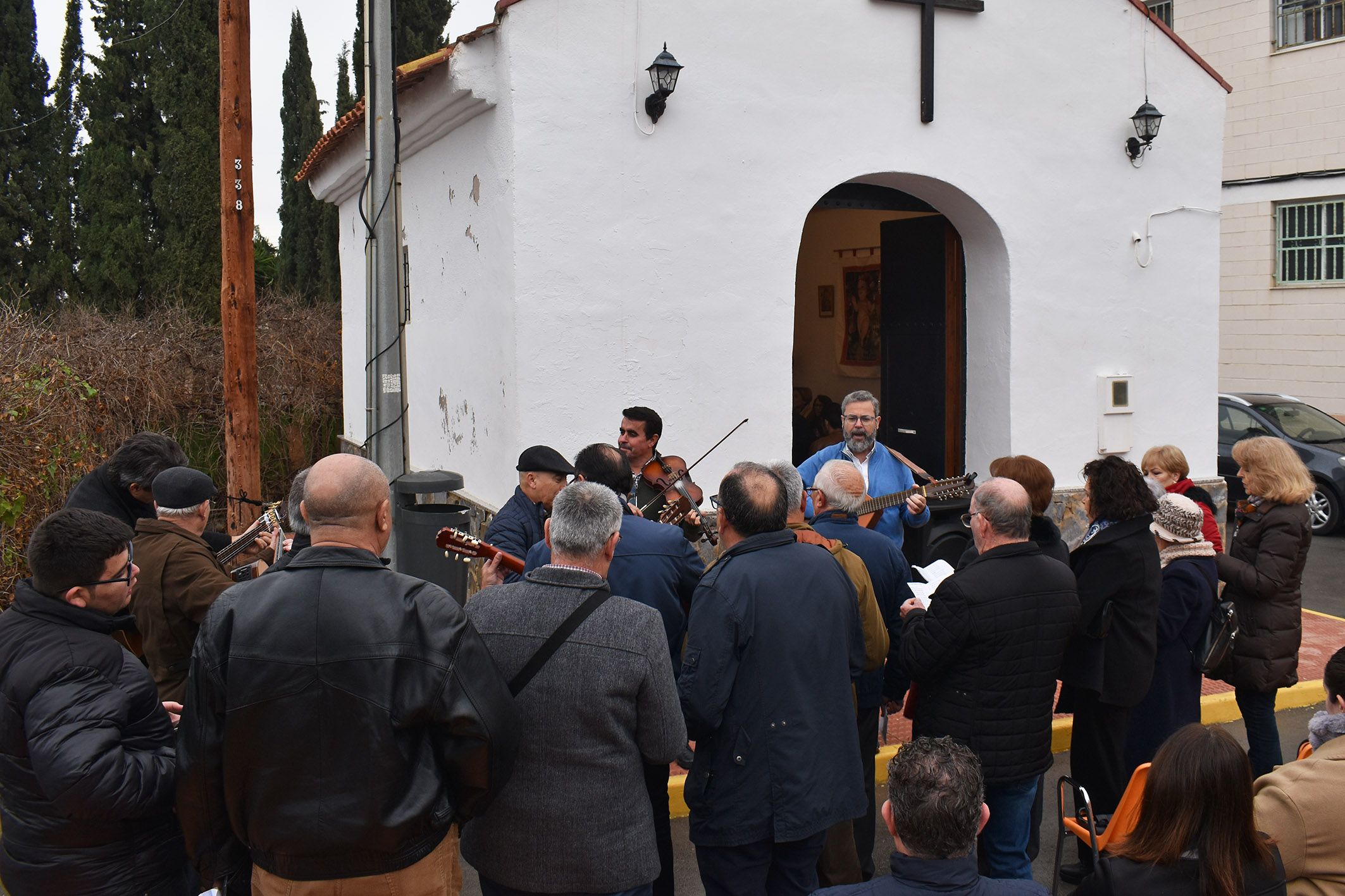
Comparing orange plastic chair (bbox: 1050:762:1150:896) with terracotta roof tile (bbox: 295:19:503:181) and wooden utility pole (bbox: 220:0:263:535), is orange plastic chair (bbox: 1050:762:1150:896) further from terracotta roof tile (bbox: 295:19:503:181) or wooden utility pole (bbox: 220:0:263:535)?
wooden utility pole (bbox: 220:0:263:535)

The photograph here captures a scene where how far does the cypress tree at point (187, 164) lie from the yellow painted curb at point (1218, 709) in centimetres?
1605

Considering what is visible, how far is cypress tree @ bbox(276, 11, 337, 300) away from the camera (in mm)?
22062

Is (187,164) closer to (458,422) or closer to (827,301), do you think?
(827,301)

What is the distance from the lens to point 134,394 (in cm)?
1255

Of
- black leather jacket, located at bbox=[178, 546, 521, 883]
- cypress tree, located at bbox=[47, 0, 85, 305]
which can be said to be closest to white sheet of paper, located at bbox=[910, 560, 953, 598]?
black leather jacket, located at bbox=[178, 546, 521, 883]

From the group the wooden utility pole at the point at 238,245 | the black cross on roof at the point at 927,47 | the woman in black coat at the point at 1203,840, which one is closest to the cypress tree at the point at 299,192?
the wooden utility pole at the point at 238,245

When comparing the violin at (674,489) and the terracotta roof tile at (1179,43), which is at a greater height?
the terracotta roof tile at (1179,43)

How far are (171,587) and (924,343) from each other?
22.9 ft

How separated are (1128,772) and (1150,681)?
538 millimetres

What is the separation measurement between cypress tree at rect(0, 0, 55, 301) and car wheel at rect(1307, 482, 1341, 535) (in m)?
20.5

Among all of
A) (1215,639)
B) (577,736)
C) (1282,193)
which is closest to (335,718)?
(577,736)

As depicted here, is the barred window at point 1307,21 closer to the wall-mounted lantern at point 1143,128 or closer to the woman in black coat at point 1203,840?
the wall-mounted lantern at point 1143,128

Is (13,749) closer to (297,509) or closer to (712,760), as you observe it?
(297,509)

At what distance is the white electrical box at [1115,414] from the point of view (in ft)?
27.8
